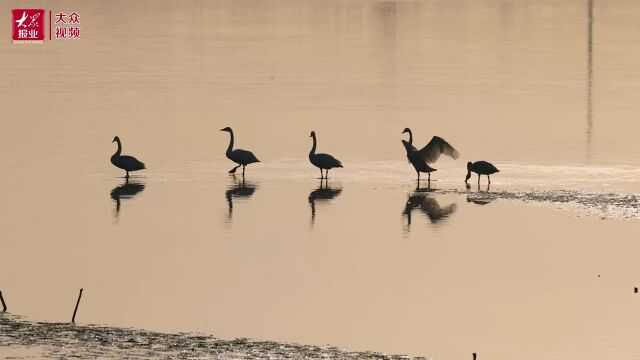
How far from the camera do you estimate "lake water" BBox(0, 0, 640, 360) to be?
26.7m

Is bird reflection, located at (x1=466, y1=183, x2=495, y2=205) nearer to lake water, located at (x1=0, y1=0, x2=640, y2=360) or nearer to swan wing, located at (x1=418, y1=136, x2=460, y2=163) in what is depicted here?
lake water, located at (x1=0, y1=0, x2=640, y2=360)

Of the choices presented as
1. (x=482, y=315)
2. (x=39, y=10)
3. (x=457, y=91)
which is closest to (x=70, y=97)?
(x=457, y=91)

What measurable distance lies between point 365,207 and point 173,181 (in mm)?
6467

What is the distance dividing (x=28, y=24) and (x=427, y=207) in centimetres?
8476

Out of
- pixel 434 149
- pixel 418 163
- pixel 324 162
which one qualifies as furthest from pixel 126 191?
pixel 434 149

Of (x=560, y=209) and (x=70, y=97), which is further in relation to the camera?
(x=70, y=97)

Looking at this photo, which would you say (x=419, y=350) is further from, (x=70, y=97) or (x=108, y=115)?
(x=70, y=97)

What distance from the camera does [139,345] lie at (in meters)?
23.5

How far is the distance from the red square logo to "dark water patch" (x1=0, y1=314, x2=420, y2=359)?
85137 mm

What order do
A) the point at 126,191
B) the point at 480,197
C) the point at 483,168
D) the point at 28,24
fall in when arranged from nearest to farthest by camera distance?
the point at 480,197 → the point at 126,191 → the point at 483,168 → the point at 28,24

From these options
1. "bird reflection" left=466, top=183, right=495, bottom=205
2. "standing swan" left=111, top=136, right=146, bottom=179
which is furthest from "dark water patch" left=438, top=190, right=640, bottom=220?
"standing swan" left=111, top=136, right=146, bottom=179

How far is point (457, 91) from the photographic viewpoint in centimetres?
7125

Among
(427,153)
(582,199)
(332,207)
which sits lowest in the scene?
(332,207)

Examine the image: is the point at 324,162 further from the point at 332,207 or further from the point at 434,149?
the point at 332,207
